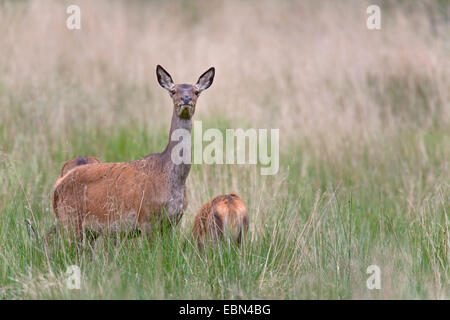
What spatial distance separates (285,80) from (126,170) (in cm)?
697

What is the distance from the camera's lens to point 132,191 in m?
6.26

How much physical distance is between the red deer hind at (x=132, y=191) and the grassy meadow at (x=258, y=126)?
0.21 meters

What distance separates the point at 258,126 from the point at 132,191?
4853mm

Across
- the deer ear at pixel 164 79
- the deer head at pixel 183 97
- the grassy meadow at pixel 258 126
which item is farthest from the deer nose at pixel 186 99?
the grassy meadow at pixel 258 126

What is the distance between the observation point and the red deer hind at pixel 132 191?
20.3ft

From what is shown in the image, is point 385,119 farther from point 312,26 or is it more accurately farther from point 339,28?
point 312,26

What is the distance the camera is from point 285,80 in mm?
12906

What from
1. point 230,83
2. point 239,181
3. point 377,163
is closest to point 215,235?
point 239,181

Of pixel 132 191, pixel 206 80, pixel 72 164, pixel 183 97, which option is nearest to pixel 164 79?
pixel 206 80

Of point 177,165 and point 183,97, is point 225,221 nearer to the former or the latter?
point 177,165

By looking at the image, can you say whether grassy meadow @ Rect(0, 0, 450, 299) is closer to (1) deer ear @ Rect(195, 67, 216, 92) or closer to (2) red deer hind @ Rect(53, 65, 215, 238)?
(2) red deer hind @ Rect(53, 65, 215, 238)

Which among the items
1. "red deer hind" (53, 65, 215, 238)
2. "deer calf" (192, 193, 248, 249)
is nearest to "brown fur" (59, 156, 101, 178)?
"red deer hind" (53, 65, 215, 238)

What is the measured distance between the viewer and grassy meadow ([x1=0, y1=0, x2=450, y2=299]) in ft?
19.5
